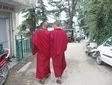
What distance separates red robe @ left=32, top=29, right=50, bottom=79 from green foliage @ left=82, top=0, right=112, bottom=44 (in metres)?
5.78

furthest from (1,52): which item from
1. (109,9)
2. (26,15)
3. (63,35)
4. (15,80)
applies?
(26,15)

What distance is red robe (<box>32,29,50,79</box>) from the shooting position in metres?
8.65

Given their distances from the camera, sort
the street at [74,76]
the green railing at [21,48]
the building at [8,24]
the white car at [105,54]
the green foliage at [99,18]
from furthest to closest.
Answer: the green foliage at [99,18]
the green railing at [21,48]
the building at [8,24]
the white car at [105,54]
the street at [74,76]

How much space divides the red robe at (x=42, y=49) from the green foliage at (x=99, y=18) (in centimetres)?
578

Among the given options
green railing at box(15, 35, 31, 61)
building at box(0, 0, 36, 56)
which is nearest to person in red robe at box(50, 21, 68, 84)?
building at box(0, 0, 36, 56)

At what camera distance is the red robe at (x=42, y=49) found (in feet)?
28.4

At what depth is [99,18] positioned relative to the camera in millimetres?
14758

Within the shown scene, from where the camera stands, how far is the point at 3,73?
789cm

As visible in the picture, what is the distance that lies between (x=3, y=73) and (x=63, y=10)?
116 feet

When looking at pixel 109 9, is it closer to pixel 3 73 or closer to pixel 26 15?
pixel 3 73

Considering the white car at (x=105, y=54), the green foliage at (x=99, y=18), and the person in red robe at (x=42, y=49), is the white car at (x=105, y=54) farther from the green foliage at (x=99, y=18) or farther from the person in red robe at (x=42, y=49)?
the person in red robe at (x=42, y=49)

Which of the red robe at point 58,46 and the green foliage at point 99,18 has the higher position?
the green foliage at point 99,18

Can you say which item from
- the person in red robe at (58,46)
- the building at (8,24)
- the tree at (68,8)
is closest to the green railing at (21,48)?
the building at (8,24)

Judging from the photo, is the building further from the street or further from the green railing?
the street
